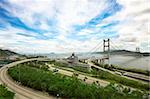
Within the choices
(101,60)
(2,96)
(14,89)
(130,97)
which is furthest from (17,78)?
(101,60)

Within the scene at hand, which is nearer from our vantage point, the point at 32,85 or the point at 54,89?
the point at 54,89

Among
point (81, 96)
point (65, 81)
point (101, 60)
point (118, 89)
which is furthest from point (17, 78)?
point (101, 60)

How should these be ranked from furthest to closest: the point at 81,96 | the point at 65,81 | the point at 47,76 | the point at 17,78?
the point at 17,78, the point at 47,76, the point at 65,81, the point at 81,96

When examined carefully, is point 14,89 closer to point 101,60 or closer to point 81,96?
point 81,96

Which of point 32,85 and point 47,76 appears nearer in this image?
point 32,85

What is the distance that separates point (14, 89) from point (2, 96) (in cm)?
888

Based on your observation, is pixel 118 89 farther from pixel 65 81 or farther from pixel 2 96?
pixel 2 96

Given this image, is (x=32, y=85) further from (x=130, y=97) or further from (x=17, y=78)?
(x=130, y=97)

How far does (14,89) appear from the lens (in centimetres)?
3591

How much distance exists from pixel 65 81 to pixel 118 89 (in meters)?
8.77

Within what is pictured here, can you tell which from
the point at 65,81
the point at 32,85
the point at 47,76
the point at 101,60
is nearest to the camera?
the point at 65,81

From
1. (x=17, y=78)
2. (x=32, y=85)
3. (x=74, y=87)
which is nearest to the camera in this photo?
(x=74, y=87)

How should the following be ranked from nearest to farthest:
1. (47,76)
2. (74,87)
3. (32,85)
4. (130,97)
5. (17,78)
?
(130,97) → (74,87) → (32,85) → (47,76) → (17,78)

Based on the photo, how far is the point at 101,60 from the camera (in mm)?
103188
